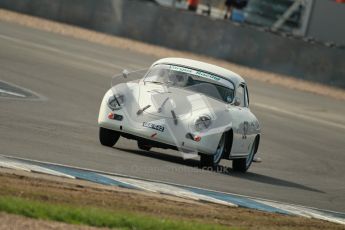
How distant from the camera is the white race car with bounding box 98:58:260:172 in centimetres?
1280

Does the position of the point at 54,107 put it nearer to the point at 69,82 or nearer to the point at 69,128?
the point at 69,128

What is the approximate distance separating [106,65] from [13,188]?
17796mm

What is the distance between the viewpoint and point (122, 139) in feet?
50.3

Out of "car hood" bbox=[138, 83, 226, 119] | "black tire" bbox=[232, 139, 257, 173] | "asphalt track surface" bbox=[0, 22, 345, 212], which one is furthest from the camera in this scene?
"black tire" bbox=[232, 139, 257, 173]

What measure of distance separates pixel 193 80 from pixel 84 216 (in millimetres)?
6190

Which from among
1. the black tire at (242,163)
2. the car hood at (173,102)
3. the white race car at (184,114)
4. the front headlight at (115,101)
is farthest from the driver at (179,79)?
the black tire at (242,163)

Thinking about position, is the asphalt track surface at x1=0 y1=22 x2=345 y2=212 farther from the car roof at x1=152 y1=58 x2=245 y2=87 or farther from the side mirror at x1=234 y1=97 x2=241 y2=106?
the car roof at x1=152 y1=58 x2=245 y2=87

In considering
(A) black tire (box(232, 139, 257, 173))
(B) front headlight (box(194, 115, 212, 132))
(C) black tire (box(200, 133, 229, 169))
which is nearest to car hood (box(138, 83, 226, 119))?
(B) front headlight (box(194, 115, 212, 132))

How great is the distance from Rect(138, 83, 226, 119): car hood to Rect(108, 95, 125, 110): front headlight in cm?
22

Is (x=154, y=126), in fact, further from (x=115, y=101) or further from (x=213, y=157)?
(x=213, y=157)

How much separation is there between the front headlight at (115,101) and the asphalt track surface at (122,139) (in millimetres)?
529

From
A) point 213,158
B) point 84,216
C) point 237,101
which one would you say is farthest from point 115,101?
point 84,216

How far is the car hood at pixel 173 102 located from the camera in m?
12.9

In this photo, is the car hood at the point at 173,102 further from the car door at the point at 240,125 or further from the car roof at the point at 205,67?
the car roof at the point at 205,67
